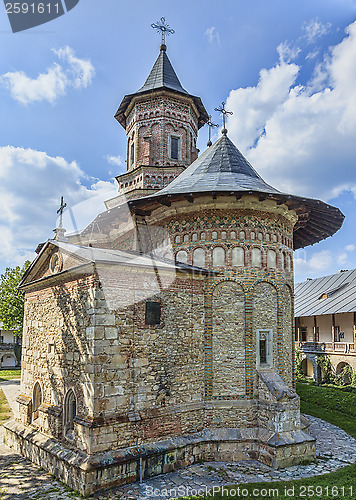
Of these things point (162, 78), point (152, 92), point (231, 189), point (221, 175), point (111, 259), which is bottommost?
point (111, 259)

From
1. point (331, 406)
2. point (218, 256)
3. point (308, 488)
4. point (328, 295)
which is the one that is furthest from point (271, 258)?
point (328, 295)

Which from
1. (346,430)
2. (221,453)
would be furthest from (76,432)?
(346,430)

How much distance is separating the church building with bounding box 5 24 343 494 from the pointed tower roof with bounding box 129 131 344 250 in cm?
5

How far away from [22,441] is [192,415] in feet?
13.7

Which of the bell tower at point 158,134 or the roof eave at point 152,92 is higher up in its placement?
the roof eave at point 152,92

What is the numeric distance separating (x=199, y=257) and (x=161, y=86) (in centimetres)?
1012

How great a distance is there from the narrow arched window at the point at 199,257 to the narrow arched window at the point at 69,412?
419 cm

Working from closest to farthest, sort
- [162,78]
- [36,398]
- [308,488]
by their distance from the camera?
1. [308,488]
2. [36,398]
3. [162,78]

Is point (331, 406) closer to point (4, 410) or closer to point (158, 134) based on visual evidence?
point (4, 410)

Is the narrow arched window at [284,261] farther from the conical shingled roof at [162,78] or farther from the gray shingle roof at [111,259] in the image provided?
the conical shingled roof at [162,78]

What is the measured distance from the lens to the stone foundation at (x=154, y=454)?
22.6 ft

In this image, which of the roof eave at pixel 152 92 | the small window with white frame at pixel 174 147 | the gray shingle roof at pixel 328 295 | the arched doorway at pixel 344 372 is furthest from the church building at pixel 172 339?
the arched doorway at pixel 344 372

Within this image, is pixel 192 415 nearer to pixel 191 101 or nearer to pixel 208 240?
pixel 208 240

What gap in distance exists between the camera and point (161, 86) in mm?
16656
